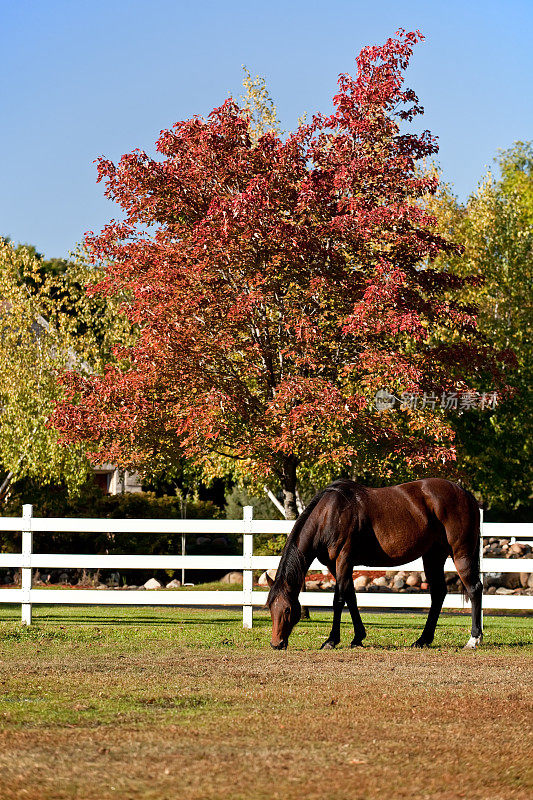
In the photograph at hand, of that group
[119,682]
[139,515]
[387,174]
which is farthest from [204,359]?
[139,515]

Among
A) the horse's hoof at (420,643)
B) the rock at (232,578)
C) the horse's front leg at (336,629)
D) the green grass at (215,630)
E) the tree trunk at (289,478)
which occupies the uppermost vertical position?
the tree trunk at (289,478)

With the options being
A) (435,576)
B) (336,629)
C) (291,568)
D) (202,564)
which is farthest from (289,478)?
Result: (291,568)

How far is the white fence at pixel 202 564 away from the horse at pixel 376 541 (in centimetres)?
95

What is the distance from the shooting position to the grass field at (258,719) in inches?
188

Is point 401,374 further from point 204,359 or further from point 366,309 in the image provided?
point 204,359

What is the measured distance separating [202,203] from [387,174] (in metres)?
2.77

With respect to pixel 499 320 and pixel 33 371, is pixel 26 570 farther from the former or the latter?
pixel 499 320

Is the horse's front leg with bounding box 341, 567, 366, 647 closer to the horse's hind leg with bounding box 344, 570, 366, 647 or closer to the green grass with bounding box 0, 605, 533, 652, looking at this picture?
the horse's hind leg with bounding box 344, 570, 366, 647

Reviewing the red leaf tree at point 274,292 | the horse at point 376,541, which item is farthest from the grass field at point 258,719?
the red leaf tree at point 274,292

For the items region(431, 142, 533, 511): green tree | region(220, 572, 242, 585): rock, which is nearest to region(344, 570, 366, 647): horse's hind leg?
region(431, 142, 533, 511): green tree

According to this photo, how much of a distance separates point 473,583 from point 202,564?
350 centimetres

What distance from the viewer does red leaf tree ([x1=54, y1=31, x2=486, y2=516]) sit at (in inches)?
541

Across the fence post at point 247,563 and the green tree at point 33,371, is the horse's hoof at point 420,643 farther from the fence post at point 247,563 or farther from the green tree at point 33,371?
the green tree at point 33,371

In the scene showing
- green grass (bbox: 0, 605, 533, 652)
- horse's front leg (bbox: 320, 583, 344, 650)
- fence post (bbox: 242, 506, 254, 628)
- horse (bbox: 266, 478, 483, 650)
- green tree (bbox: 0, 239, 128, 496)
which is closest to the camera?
horse (bbox: 266, 478, 483, 650)
